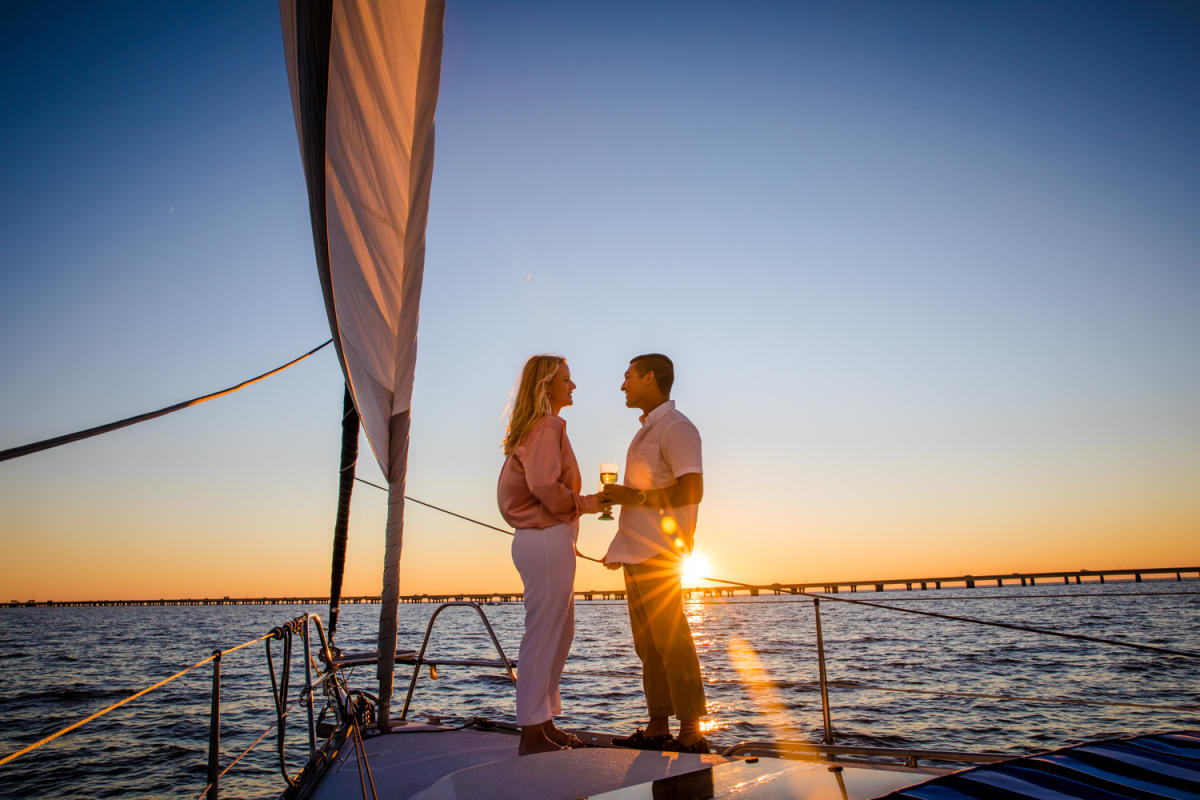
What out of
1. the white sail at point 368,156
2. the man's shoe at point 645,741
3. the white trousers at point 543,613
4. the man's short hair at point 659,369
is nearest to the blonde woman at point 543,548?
the white trousers at point 543,613

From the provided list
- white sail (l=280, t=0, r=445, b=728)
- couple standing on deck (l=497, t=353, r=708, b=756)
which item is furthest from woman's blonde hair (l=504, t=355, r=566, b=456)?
white sail (l=280, t=0, r=445, b=728)

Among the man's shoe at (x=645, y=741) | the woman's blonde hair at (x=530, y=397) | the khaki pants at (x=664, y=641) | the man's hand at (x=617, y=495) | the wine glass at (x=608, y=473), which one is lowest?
the man's shoe at (x=645, y=741)

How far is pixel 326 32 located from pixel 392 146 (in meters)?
0.60

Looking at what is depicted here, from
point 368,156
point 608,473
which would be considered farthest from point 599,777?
point 368,156

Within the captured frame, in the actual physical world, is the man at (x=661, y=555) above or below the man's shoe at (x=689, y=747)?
above

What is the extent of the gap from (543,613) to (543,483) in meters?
0.51

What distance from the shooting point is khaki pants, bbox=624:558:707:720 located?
8.14 feet

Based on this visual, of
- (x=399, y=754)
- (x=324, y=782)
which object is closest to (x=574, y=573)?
(x=399, y=754)

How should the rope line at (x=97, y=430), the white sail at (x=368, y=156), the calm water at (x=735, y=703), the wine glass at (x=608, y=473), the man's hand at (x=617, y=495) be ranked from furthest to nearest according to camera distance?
the calm water at (x=735, y=703), the wine glass at (x=608, y=473), the man's hand at (x=617, y=495), the white sail at (x=368, y=156), the rope line at (x=97, y=430)

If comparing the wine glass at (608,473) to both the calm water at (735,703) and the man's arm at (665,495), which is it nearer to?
the man's arm at (665,495)

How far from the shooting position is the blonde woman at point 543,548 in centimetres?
242

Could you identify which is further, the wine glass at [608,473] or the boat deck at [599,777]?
the wine glass at [608,473]

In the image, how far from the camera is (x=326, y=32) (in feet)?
4.27

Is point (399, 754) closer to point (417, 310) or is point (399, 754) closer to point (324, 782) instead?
point (324, 782)
